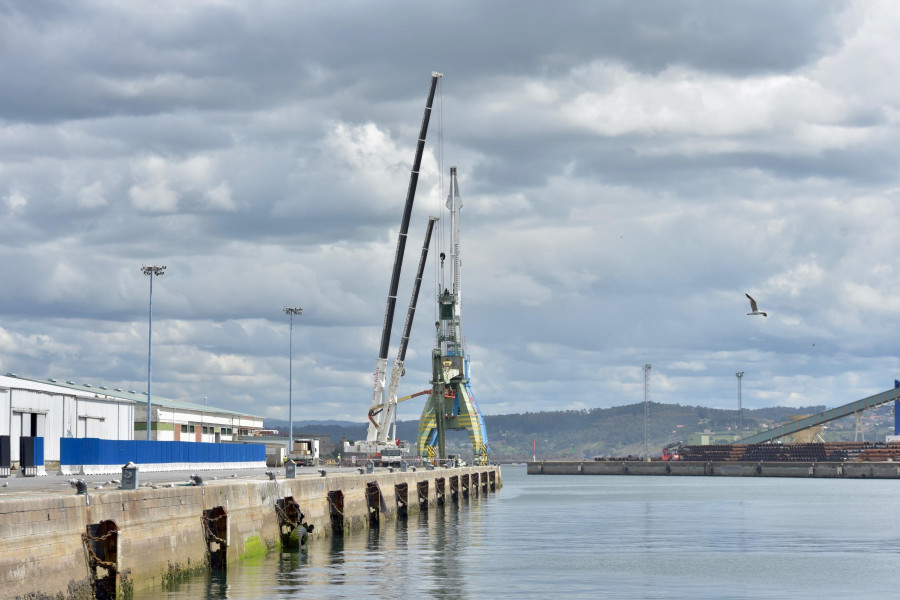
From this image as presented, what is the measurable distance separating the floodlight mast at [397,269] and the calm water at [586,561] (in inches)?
2772

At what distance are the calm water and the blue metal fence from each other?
13.7 metres

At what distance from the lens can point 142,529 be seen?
34.6 metres

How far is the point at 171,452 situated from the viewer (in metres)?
75.1

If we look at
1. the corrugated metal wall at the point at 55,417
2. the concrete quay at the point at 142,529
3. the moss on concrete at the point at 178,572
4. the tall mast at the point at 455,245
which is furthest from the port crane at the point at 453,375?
the moss on concrete at the point at 178,572

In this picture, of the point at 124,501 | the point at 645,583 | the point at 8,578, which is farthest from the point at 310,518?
the point at 8,578

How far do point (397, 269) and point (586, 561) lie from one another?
10708 centimetres

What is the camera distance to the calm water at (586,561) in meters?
41.0

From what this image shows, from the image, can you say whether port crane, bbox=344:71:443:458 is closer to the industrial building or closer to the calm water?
the industrial building

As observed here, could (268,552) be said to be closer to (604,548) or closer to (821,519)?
(604,548)

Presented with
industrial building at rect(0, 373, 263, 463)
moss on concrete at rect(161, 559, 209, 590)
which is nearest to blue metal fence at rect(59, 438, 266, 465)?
industrial building at rect(0, 373, 263, 463)

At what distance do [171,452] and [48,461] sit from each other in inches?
411

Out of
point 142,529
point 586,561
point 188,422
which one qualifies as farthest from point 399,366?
point 142,529

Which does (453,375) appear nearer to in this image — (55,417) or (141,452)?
(55,417)

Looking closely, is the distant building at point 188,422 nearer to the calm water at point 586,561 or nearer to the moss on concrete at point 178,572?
the calm water at point 586,561
